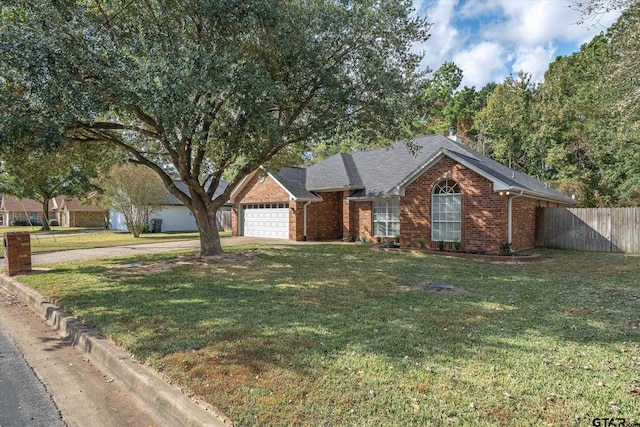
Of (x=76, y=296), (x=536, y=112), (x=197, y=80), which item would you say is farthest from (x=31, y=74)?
(x=536, y=112)

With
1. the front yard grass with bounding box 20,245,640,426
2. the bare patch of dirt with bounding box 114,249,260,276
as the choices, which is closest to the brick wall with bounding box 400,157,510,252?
the front yard grass with bounding box 20,245,640,426

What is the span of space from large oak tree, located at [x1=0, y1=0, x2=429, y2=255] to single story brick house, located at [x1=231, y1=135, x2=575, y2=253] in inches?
129

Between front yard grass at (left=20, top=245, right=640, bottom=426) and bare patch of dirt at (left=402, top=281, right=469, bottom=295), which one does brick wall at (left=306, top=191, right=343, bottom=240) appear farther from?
bare patch of dirt at (left=402, top=281, right=469, bottom=295)

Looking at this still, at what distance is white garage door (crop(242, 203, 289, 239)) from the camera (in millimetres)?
20938

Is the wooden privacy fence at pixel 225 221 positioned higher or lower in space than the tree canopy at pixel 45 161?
lower

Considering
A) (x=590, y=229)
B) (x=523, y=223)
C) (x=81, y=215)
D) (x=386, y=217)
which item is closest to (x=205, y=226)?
(x=386, y=217)

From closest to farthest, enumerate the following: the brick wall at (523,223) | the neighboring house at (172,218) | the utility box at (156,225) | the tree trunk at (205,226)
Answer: the tree trunk at (205,226) → the brick wall at (523,223) → the utility box at (156,225) → the neighboring house at (172,218)

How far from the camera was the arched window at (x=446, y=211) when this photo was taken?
14.1 metres

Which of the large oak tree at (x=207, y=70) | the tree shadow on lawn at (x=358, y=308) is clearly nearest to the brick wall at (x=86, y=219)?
the large oak tree at (x=207, y=70)

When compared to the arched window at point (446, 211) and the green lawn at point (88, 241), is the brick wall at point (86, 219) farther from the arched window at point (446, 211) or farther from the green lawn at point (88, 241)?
the arched window at point (446, 211)

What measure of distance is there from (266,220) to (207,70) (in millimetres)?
14710

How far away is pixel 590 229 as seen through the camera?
1543 centimetres

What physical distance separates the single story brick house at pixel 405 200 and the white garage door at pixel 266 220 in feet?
0.19

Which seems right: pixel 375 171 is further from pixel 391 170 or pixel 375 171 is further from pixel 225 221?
pixel 225 221
